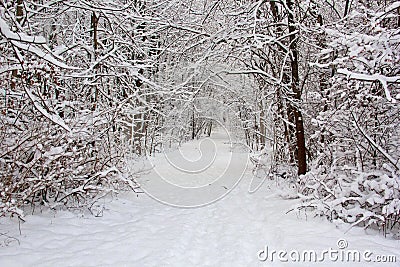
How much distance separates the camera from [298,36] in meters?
7.10

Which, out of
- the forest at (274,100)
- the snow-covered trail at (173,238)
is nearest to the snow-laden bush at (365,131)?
the forest at (274,100)

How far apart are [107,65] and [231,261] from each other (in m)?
5.71

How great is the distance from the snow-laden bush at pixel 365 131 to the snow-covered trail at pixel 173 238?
370 millimetres

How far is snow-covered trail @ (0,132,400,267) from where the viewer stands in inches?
155

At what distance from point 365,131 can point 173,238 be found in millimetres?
3395

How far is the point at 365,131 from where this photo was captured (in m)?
5.36

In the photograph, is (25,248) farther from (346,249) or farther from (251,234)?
(346,249)

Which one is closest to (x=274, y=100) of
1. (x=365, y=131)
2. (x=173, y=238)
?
(x=365, y=131)

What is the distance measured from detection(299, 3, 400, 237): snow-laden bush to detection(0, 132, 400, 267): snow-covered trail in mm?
370

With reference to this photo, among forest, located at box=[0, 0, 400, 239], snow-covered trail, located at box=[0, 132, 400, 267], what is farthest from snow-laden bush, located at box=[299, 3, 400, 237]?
snow-covered trail, located at box=[0, 132, 400, 267]

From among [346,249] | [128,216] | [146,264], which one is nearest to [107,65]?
[128,216]

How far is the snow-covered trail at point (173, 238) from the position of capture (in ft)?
12.9

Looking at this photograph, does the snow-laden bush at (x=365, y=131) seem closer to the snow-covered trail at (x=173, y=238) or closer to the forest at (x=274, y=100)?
the forest at (x=274, y=100)

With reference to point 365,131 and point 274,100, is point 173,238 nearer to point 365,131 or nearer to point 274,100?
point 365,131
